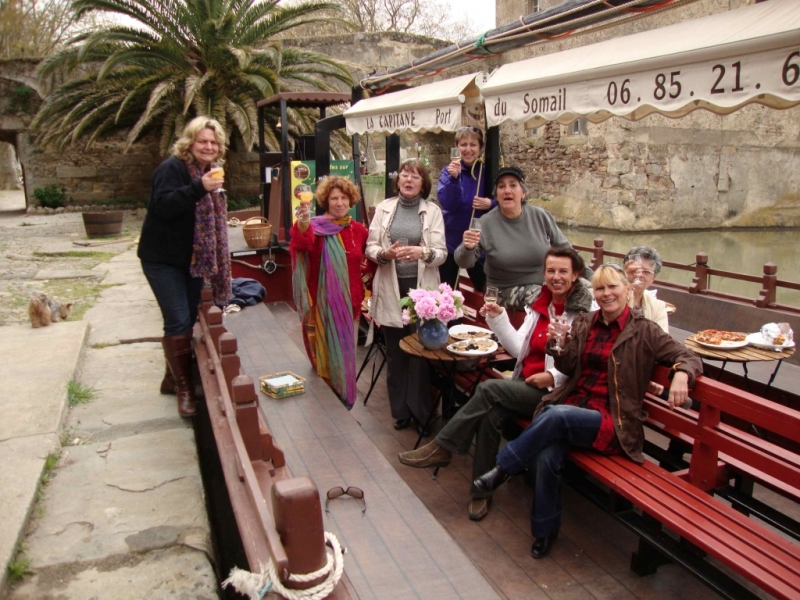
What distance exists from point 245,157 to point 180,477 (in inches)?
600

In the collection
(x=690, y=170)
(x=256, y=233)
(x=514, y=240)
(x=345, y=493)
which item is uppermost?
(x=690, y=170)

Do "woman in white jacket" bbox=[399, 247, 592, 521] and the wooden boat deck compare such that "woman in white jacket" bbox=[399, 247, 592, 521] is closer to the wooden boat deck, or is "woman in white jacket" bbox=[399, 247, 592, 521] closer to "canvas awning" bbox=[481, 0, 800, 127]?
the wooden boat deck

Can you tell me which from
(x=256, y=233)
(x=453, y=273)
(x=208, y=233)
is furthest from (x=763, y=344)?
(x=256, y=233)

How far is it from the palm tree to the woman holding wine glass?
945 centimetres

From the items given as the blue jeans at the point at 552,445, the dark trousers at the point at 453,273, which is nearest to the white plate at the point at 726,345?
the blue jeans at the point at 552,445

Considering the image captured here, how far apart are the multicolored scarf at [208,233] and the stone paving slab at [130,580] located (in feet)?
6.32

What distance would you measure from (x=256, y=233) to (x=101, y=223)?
7835 mm

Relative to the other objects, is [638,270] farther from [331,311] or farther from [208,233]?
[208,233]

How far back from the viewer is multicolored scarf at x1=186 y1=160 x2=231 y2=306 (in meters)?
4.47

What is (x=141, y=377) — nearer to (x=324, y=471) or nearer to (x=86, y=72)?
(x=324, y=471)

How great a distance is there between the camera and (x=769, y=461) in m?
2.69

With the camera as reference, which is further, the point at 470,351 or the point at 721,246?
the point at 721,246

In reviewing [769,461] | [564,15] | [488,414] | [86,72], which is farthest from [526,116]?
[86,72]

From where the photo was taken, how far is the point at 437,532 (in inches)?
114
